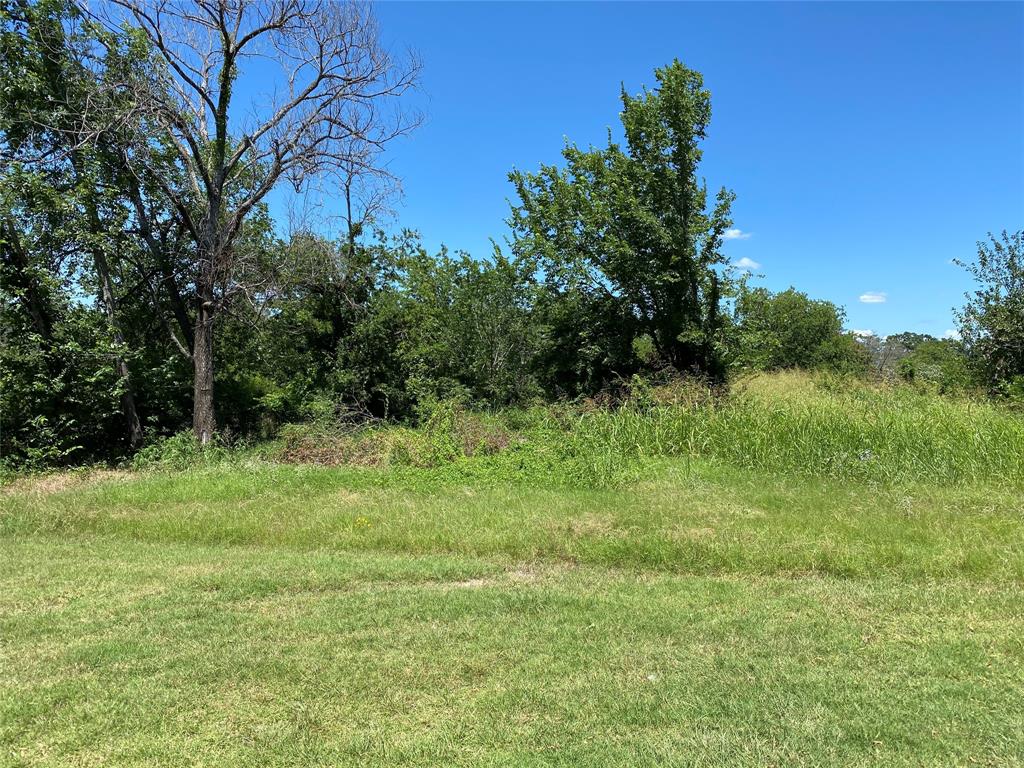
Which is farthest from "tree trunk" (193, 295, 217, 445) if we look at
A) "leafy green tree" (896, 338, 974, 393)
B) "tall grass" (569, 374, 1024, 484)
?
"leafy green tree" (896, 338, 974, 393)

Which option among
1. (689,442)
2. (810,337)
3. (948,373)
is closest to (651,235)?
(689,442)

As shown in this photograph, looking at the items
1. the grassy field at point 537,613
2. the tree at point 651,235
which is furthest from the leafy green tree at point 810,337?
the grassy field at point 537,613

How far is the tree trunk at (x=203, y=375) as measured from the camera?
13.2m

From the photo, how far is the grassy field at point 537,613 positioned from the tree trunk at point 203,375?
4480 millimetres

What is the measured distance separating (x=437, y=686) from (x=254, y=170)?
14.2 metres

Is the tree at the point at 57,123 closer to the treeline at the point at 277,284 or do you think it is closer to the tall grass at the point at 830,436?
the treeline at the point at 277,284

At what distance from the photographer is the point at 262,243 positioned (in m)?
15.7

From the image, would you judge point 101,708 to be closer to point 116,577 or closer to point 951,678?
point 116,577

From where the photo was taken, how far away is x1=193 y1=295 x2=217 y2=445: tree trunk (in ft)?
43.4

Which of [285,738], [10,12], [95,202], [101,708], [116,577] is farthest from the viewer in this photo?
[95,202]

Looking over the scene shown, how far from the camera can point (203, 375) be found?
13.4m

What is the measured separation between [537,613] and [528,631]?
13.1 inches

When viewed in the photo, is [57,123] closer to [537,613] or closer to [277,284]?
[277,284]

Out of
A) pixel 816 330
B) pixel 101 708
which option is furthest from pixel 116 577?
pixel 816 330
